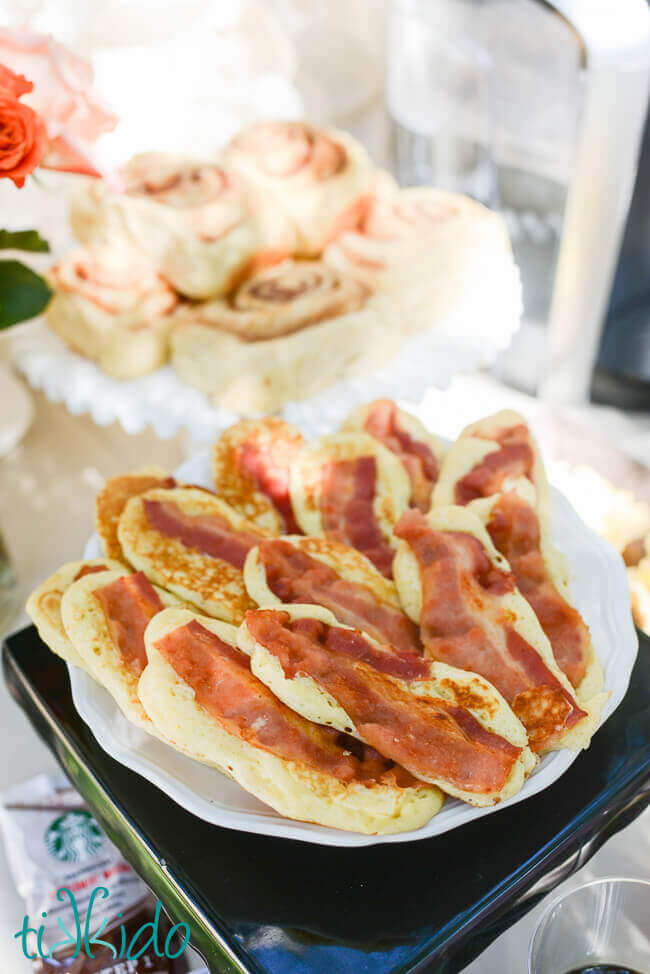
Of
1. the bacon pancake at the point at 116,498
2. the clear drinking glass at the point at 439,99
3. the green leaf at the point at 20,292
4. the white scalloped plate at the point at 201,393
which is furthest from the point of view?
the clear drinking glass at the point at 439,99

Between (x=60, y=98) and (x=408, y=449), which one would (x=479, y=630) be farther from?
(x=60, y=98)

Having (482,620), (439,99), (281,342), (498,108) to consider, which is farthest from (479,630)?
(439,99)

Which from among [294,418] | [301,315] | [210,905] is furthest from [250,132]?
[210,905]

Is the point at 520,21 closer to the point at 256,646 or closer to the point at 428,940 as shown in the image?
the point at 256,646

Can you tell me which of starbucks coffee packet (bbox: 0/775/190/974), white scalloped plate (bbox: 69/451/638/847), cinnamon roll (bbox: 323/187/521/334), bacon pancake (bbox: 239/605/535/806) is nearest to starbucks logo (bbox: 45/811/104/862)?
starbucks coffee packet (bbox: 0/775/190/974)

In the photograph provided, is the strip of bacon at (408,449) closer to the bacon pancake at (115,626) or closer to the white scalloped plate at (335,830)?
the white scalloped plate at (335,830)

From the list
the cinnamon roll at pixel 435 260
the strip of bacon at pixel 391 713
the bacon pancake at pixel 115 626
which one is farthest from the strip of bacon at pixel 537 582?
the cinnamon roll at pixel 435 260
